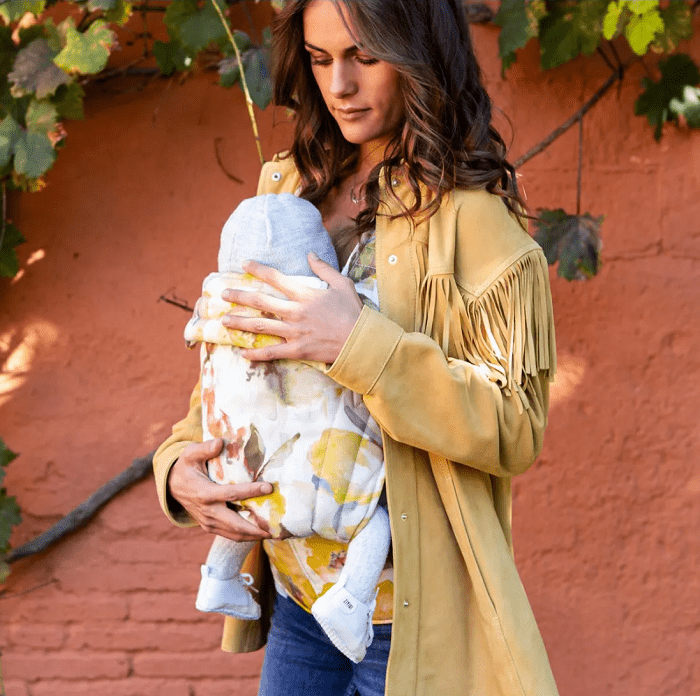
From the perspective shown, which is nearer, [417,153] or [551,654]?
[417,153]

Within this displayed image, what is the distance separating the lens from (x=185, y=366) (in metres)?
2.58

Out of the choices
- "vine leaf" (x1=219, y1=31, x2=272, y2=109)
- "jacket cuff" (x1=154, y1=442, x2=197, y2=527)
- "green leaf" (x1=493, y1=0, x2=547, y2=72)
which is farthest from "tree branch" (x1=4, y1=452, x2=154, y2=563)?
"green leaf" (x1=493, y1=0, x2=547, y2=72)

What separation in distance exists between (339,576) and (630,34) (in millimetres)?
1578

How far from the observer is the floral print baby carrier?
1.37m

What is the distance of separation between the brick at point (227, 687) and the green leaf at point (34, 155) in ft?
4.93

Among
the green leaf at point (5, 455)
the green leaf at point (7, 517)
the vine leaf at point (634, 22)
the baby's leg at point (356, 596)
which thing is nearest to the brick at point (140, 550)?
the green leaf at point (7, 517)

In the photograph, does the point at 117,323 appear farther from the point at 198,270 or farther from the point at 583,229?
the point at 583,229

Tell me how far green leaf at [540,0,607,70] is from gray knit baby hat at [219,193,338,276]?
1180mm

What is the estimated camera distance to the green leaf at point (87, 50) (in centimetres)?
224

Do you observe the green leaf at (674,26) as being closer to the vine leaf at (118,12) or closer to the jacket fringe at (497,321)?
the jacket fringe at (497,321)

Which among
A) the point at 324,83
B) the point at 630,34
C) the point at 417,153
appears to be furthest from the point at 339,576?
the point at 630,34

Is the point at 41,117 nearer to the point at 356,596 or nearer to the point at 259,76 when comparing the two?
the point at 259,76

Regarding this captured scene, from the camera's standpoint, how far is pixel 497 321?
1.45 metres

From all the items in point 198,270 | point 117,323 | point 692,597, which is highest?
point 198,270
